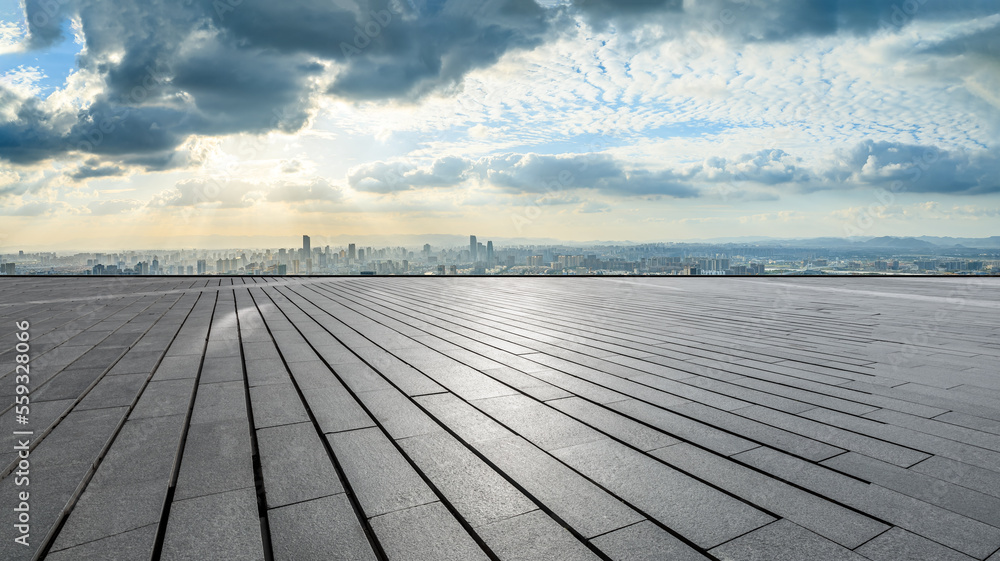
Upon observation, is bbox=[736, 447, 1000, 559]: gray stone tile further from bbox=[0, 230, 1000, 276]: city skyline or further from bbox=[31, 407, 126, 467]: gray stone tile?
bbox=[0, 230, 1000, 276]: city skyline

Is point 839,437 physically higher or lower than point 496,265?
lower

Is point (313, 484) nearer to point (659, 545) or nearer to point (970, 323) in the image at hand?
point (659, 545)

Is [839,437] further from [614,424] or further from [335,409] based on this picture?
[335,409]

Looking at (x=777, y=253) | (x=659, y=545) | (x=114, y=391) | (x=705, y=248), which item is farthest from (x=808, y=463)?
(x=705, y=248)

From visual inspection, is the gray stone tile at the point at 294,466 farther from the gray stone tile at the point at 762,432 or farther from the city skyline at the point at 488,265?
the city skyline at the point at 488,265

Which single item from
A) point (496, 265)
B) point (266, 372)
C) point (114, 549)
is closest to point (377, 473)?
point (114, 549)
